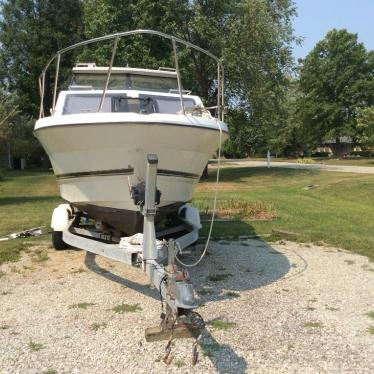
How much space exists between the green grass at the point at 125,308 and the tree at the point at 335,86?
48.8 m

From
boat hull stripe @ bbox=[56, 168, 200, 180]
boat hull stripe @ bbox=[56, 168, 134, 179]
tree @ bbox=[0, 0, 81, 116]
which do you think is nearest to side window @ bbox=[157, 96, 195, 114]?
boat hull stripe @ bbox=[56, 168, 200, 180]

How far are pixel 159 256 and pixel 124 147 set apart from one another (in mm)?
1335

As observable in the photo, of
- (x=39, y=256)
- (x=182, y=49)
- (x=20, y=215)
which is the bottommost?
(x=20, y=215)

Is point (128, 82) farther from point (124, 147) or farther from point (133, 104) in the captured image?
point (124, 147)

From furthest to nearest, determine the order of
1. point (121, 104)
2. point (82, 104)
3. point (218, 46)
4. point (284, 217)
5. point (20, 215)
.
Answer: point (218, 46) < point (20, 215) < point (284, 217) < point (82, 104) < point (121, 104)

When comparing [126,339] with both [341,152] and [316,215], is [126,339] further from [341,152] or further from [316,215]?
[341,152]

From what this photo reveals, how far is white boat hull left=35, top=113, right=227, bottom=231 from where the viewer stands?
5879mm

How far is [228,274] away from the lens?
6977 millimetres

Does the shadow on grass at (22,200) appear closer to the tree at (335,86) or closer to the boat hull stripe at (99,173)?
the boat hull stripe at (99,173)

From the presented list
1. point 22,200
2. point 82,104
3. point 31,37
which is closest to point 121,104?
point 82,104

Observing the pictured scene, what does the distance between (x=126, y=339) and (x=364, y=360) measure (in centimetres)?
206

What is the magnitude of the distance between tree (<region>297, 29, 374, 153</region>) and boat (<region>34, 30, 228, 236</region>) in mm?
47170

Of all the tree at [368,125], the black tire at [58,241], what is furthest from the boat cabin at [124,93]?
the tree at [368,125]

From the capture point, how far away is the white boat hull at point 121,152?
588 centimetres
